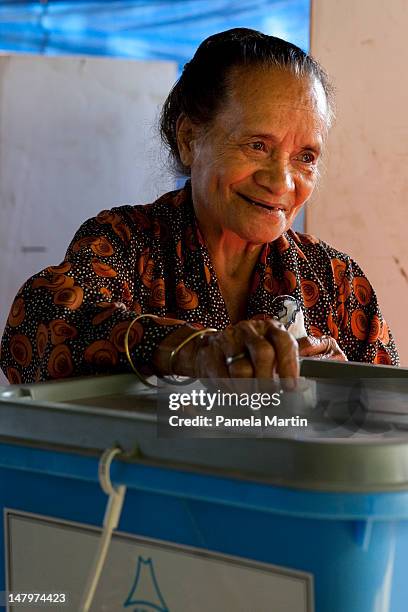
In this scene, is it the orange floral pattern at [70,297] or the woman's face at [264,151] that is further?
the woman's face at [264,151]

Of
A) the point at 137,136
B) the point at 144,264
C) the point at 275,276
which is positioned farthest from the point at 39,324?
A: the point at 137,136

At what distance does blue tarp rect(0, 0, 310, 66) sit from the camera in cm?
332

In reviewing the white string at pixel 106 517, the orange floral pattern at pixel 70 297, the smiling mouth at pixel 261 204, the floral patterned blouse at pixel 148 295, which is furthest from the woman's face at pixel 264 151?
the white string at pixel 106 517

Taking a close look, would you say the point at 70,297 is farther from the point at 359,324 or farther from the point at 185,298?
the point at 359,324

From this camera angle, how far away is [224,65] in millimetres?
1740

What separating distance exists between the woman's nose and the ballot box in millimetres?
823

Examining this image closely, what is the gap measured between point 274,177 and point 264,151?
0.17ft

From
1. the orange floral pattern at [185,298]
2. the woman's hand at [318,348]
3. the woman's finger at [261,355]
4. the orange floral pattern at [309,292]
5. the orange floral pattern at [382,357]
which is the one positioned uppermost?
the orange floral pattern at [309,292]

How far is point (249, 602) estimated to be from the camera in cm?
77

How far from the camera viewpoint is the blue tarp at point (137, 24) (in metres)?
3.32

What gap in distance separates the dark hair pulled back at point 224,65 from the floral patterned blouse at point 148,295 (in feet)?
0.59

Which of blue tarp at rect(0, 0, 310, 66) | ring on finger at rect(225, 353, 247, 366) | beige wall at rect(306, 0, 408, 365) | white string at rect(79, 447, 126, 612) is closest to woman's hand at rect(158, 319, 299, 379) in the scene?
ring on finger at rect(225, 353, 247, 366)

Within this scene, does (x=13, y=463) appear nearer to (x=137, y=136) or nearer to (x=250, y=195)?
(x=250, y=195)

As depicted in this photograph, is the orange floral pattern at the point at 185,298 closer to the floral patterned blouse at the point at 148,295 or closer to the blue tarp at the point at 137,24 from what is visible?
the floral patterned blouse at the point at 148,295
